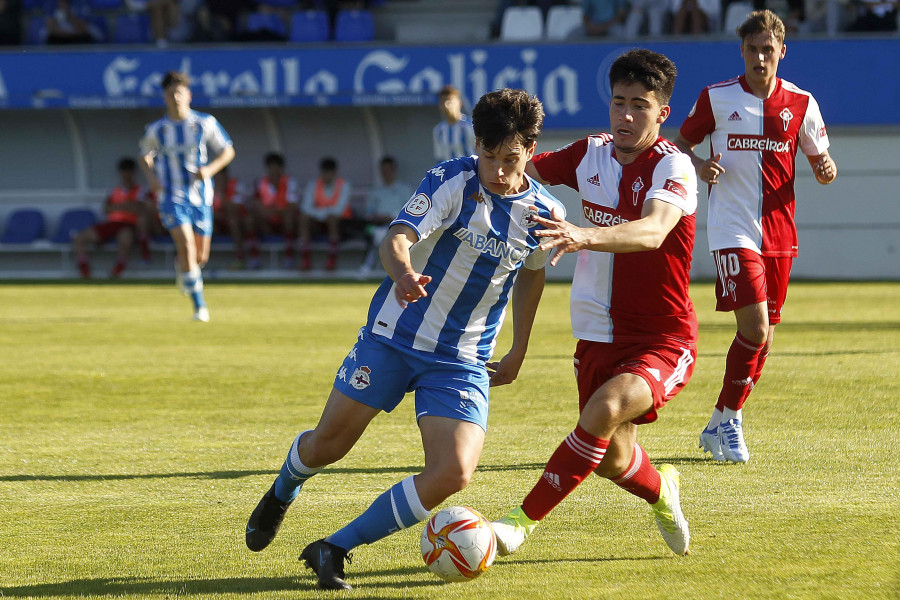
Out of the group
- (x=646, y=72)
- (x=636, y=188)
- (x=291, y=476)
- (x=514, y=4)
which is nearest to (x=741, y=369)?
(x=636, y=188)

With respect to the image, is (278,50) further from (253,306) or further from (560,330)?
(560,330)

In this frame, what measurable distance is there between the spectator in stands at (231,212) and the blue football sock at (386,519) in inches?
669

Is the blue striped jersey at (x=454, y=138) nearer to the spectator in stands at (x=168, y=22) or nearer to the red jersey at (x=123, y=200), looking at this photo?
the red jersey at (x=123, y=200)

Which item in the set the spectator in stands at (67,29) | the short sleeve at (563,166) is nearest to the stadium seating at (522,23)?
the spectator in stands at (67,29)

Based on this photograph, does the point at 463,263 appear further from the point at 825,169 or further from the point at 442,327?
the point at 825,169

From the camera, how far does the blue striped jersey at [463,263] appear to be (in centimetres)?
372

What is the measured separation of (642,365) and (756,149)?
2.44 metres

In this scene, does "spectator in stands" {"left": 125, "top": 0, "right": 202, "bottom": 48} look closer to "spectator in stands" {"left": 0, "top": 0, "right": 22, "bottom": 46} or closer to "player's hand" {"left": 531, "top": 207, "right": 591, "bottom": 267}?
"spectator in stands" {"left": 0, "top": 0, "right": 22, "bottom": 46}

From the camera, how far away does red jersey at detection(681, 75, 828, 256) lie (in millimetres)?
5785

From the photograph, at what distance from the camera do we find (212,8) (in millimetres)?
21609

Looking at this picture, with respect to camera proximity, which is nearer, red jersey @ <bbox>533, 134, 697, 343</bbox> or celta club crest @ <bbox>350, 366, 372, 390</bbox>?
celta club crest @ <bbox>350, 366, 372, 390</bbox>

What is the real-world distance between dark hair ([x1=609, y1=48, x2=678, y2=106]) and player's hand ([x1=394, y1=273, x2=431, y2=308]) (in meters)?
1.10

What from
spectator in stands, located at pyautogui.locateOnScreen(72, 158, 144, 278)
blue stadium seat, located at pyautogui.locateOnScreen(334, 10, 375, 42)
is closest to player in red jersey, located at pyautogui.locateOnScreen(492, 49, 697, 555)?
blue stadium seat, located at pyautogui.locateOnScreen(334, 10, 375, 42)

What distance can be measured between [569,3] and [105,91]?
8.29 metres
